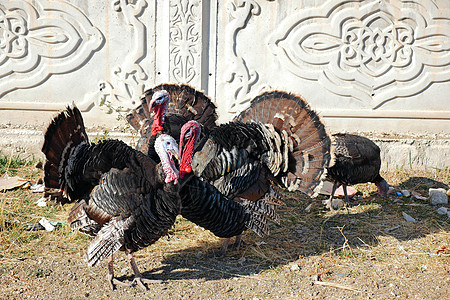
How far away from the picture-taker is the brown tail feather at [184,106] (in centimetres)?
453

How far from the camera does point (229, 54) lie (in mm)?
5609

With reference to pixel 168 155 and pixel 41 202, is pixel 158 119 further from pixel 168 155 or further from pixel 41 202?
pixel 41 202

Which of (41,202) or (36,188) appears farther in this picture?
(36,188)

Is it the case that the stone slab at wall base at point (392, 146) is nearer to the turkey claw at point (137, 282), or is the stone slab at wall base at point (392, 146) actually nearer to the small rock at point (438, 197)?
the small rock at point (438, 197)

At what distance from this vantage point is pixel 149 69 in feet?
18.5

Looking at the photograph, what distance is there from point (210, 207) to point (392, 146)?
3.33m

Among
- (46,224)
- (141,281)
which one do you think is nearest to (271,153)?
(141,281)

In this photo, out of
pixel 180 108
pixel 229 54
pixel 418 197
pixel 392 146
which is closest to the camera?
pixel 180 108

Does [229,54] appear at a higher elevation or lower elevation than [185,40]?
lower

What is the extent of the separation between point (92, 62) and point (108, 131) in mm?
903

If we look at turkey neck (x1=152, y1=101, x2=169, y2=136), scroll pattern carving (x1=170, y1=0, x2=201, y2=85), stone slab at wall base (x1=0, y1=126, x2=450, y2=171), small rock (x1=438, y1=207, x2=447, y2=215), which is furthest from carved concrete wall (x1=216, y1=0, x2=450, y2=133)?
turkey neck (x1=152, y1=101, x2=169, y2=136)

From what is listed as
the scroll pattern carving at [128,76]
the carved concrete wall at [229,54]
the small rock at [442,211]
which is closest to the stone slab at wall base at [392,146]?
the carved concrete wall at [229,54]


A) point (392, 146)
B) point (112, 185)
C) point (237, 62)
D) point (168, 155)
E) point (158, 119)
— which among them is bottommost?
point (392, 146)

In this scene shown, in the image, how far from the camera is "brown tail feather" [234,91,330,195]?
146 inches
